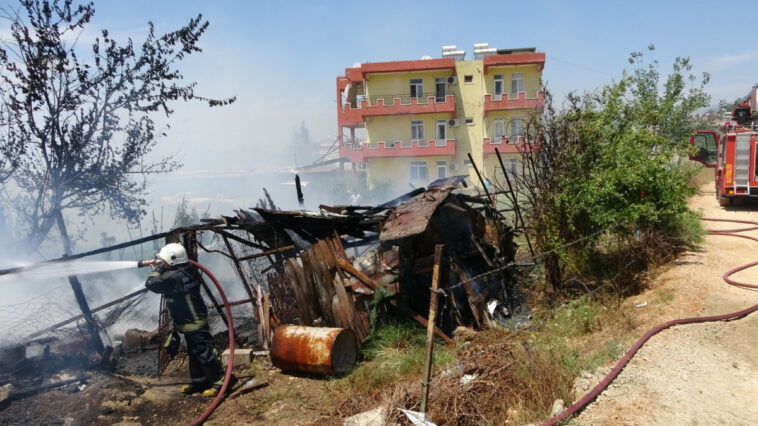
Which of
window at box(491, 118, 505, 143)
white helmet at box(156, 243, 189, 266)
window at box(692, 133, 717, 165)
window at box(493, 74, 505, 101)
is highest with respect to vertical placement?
window at box(493, 74, 505, 101)

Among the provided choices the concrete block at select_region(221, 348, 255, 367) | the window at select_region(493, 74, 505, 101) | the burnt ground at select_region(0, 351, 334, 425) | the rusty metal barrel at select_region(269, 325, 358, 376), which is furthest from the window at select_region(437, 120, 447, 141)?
the burnt ground at select_region(0, 351, 334, 425)

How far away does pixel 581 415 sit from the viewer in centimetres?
449

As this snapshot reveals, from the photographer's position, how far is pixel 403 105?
111 feet

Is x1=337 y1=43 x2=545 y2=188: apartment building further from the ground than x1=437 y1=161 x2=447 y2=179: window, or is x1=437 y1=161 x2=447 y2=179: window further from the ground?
x1=337 y1=43 x2=545 y2=188: apartment building

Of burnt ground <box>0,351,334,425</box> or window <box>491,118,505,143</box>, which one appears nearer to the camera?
burnt ground <box>0,351,334,425</box>

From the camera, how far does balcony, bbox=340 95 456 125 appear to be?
110 ft

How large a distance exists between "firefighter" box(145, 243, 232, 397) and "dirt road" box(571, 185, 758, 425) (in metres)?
4.60

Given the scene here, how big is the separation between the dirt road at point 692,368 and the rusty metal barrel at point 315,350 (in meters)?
3.19

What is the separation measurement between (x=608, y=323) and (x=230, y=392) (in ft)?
17.0

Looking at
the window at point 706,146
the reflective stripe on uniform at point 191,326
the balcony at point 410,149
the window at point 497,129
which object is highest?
the window at point 497,129

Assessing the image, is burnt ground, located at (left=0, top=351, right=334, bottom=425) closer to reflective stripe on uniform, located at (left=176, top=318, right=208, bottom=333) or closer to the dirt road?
reflective stripe on uniform, located at (left=176, top=318, right=208, bottom=333)

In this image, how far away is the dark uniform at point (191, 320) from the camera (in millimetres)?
6438

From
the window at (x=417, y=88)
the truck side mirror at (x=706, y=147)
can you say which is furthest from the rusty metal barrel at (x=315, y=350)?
the window at (x=417, y=88)

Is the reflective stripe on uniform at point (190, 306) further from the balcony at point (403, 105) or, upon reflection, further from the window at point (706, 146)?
the balcony at point (403, 105)
